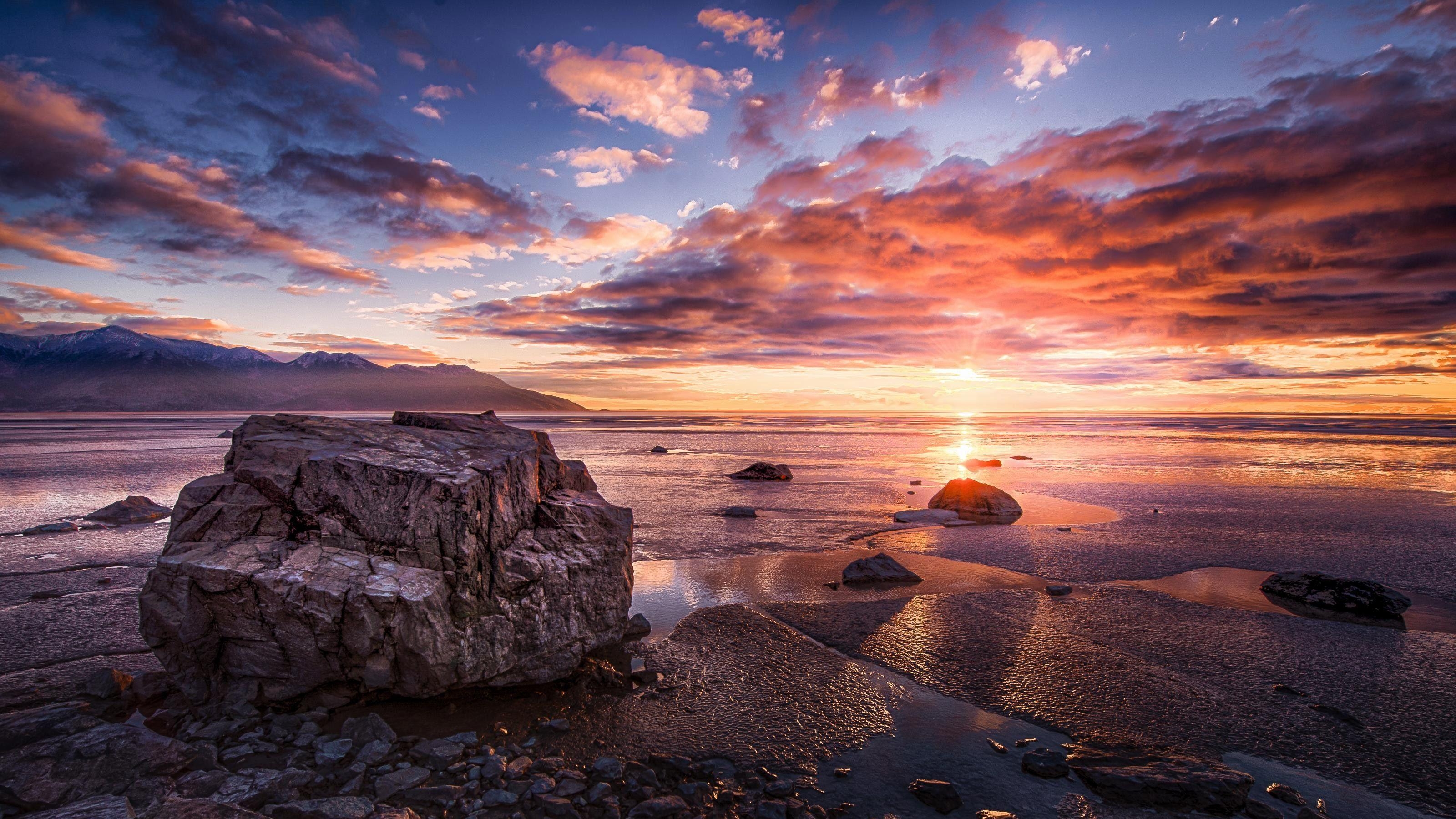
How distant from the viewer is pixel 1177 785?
15.6 ft

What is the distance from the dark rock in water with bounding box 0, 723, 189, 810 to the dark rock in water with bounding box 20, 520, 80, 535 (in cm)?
1243

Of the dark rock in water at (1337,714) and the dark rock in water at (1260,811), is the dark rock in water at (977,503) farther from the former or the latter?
the dark rock in water at (1260,811)

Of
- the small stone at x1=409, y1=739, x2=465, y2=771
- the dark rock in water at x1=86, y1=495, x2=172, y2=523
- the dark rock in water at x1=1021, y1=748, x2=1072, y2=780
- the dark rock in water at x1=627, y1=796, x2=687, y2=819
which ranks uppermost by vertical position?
the dark rock in water at x1=1021, y1=748, x2=1072, y2=780

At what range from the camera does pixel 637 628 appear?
8.21 m

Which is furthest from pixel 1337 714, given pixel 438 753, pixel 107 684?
pixel 107 684

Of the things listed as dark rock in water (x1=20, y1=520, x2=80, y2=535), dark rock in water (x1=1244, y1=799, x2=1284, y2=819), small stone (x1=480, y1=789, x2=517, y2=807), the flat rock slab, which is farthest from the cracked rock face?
dark rock in water (x1=20, y1=520, x2=80, y2=535)

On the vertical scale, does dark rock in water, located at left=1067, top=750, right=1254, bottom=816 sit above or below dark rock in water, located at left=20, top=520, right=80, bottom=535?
above

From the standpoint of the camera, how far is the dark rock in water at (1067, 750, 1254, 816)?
4.67 metres

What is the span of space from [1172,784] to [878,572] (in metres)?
5.89

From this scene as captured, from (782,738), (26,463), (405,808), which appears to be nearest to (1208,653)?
(782,738)

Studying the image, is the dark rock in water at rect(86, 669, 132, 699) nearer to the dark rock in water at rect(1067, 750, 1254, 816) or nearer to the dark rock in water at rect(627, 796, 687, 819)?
the dark rock in water at rect(627, 796, 687, 819)

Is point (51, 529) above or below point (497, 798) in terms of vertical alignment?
below

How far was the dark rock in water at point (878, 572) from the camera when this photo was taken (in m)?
10.5

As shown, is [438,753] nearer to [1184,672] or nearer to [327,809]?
[327,809]
